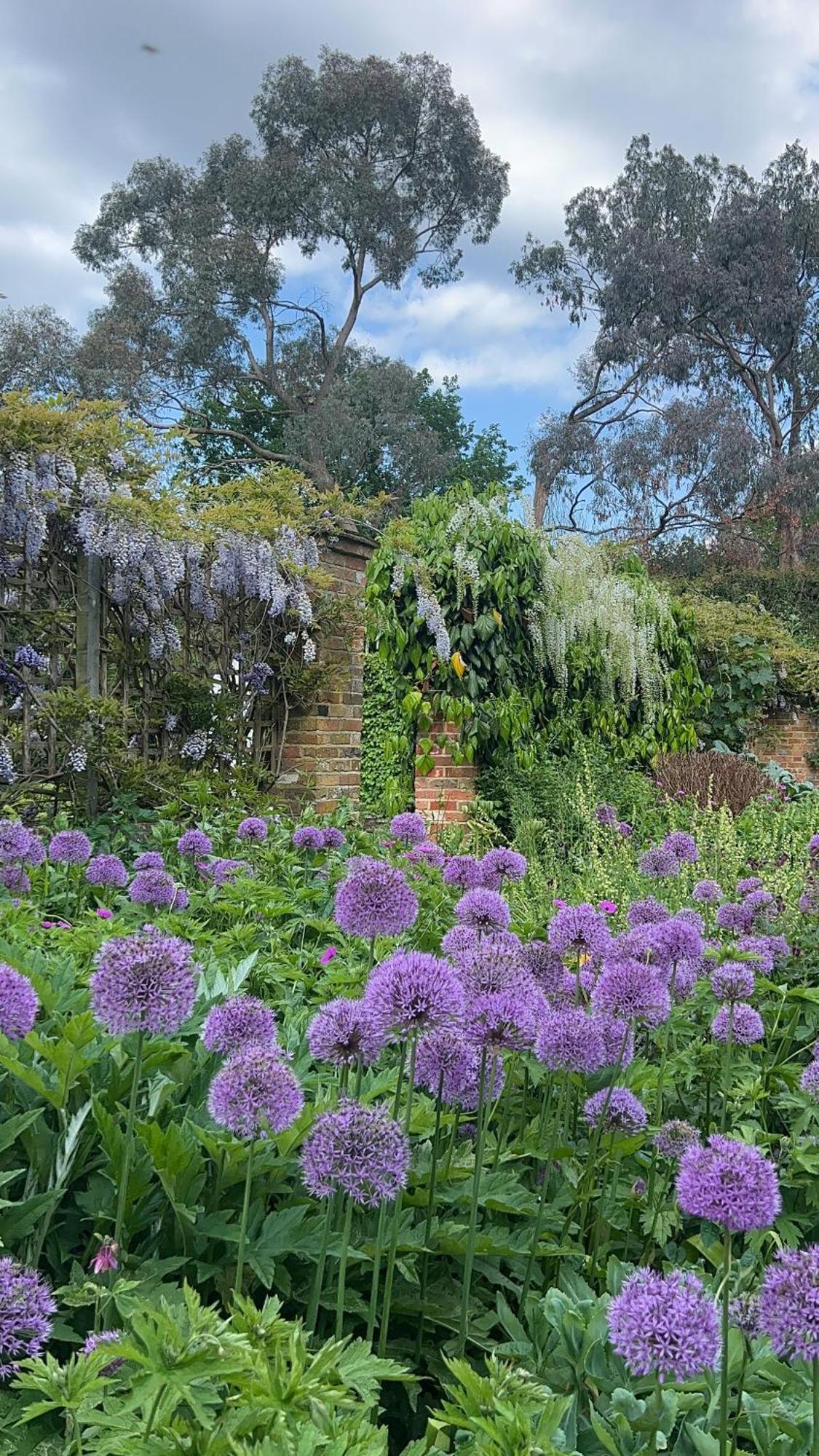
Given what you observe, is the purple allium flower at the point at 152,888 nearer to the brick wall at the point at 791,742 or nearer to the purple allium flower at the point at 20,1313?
the purple allium flower at the point at 20,1313

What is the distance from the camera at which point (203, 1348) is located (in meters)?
0.83

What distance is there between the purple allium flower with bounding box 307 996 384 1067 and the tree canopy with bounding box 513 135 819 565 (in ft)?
69.9

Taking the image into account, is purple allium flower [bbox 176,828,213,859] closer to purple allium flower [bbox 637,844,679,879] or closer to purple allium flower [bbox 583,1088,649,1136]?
purple allium flower [bbox 637,844,679,879]

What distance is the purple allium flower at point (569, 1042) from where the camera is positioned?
1469 mm

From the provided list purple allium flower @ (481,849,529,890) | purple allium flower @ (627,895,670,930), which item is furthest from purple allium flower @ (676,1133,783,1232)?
purple allium flower @ (481,849,529,890)

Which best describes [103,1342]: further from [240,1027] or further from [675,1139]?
[675,1139]

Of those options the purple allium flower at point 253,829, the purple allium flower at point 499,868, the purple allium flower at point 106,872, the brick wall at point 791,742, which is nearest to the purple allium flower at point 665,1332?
the purple allium flower at point 499,868

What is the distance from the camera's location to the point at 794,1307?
35.0 inches

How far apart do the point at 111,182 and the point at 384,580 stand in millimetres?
20182

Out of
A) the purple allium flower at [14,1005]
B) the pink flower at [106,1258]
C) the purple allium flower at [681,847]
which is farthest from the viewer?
the purple allium flower at [681,847]

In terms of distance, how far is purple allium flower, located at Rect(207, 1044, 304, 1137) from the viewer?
1.08 metres

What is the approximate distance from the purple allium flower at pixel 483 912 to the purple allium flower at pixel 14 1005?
0.78 m

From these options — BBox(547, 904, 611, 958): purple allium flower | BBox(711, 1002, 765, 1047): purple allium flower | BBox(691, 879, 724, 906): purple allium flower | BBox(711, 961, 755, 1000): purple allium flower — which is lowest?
BBox(711, 1002, 765, 1047): purple allium flower

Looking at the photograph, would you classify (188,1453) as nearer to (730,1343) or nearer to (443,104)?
(730,1343)
